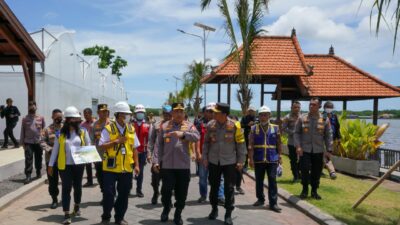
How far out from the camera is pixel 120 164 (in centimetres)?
671

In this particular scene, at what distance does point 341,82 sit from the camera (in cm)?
1991

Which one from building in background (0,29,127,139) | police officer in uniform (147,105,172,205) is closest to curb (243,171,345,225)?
police officer in uniform (147,105,172,205)

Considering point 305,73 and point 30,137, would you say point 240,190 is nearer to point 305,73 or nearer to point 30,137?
point 30,137

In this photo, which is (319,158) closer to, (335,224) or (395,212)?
(395,212)

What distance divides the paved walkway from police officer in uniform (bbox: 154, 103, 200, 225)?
0.48 metres

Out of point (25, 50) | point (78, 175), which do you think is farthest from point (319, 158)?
point (25, 50)

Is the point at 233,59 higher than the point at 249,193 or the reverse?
higher

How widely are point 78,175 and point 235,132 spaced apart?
250cm

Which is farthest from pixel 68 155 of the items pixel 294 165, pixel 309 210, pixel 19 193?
pixel 294 165

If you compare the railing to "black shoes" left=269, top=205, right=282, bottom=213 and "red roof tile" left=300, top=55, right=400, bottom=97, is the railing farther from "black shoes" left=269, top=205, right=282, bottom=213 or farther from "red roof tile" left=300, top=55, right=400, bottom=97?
"black shoes" left=269, top=205, right=282, bottom=213

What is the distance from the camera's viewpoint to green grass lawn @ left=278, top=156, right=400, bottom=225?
7379mm

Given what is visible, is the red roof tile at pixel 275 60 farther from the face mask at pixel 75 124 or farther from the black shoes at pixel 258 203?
the face mask at pixel 75 124

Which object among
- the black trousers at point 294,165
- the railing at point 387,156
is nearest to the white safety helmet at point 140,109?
the black trousers at point 294,165

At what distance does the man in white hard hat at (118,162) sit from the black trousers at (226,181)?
1271 millimetres
